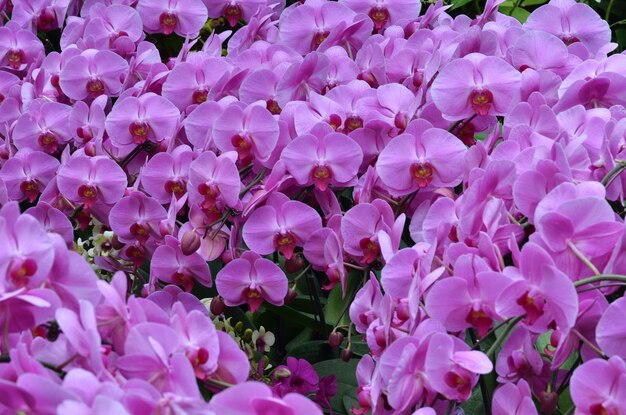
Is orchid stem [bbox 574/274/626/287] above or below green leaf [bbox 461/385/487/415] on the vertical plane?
above

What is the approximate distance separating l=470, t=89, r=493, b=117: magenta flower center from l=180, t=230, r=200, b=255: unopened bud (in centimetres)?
40

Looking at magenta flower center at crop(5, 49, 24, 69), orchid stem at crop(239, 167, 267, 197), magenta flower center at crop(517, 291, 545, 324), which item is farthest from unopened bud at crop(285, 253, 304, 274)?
magenta flower center at crop(5, 49, 24, 69)

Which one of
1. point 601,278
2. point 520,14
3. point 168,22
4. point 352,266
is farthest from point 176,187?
point 520,14

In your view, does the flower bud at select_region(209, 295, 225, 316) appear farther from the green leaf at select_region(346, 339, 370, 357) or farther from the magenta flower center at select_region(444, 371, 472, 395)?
the magenta flower center at select_region(444, 371, 472, 395)

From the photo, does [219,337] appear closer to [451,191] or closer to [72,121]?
[451,191]

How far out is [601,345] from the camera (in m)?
0.81

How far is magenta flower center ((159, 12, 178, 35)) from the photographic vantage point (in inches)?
67.8

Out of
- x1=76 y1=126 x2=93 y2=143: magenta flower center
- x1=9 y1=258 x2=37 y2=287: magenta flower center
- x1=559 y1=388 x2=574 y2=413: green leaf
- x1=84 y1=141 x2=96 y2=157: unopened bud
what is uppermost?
x1=9 y1=258 x2=37 y2=287: magenta flower center

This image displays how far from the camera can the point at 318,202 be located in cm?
126

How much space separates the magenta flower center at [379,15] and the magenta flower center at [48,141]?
0.59 meters

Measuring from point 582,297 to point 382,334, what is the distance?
22 cm

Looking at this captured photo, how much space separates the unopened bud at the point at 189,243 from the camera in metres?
1.19

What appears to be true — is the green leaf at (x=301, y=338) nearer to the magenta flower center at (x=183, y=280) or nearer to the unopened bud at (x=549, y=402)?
the magenta flower center at (x=183, y=280)

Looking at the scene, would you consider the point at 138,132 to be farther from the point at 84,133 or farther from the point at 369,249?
the point at 369,249
